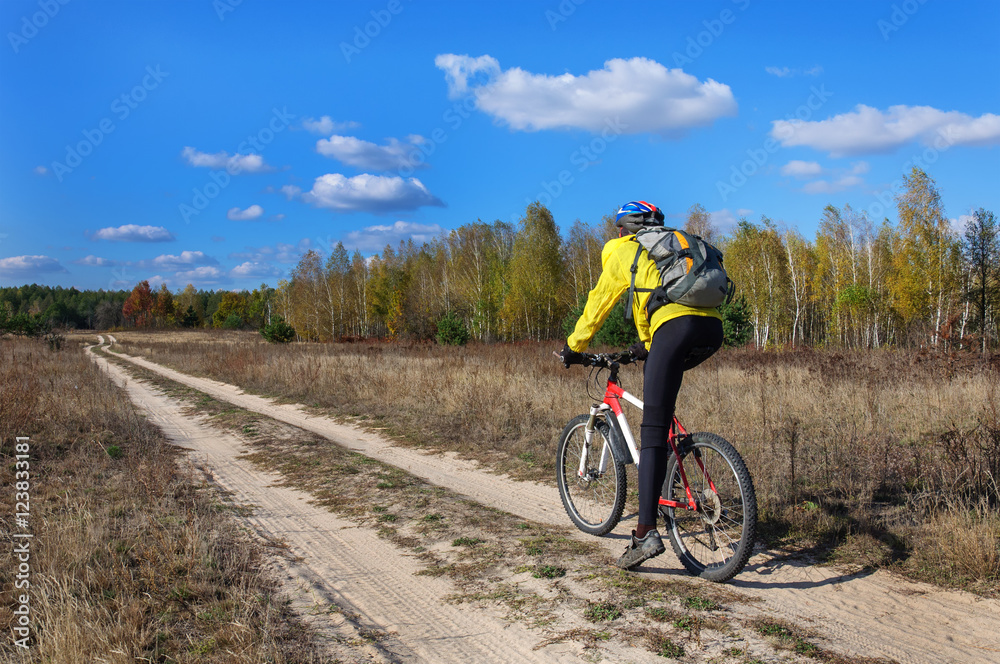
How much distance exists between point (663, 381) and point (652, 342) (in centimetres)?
23

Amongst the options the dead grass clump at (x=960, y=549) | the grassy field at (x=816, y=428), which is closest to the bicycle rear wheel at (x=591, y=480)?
the grassy field at (x=816, y=428)

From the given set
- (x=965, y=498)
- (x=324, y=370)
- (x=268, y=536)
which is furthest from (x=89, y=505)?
(x=324, y=370)

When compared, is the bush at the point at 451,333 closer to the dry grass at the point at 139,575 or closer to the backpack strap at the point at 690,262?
the dry grass at the point at 139,575

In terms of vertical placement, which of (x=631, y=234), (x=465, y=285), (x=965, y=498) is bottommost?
(x=965, y=498)

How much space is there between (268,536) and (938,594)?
14.2 ft

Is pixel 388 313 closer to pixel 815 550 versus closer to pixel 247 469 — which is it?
pixel 247 469

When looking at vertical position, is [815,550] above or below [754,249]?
below

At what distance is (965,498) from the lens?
13.9 feet

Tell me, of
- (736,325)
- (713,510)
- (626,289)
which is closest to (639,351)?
(626,289)

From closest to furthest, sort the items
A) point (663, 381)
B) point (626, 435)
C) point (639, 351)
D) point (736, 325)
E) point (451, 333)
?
point (663, 381)
point (639, 351)
point (626, 435)
point (736, 325)
point (451, 333)

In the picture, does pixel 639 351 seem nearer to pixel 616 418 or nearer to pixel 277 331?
pixel 616 418

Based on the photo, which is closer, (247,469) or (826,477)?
(826,477)

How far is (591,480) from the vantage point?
4398 millimetres

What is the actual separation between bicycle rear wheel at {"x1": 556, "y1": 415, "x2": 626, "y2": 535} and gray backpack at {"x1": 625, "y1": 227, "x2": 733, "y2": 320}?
131 centimetres
